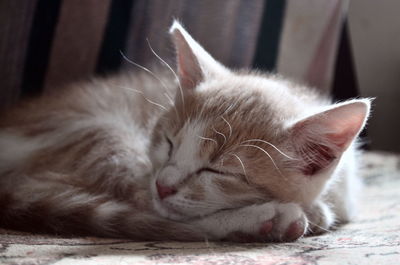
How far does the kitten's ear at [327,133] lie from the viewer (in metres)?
1.12

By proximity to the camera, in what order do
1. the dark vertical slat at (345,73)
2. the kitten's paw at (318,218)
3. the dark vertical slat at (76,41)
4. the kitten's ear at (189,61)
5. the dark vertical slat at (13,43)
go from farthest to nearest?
the dark vertical slat at (345,73) < the dark vertical slat at (76,41) < the dark vertical slat at (13,43) < the kitten's ear at (189,61) < the kitten's paw at (318,218)

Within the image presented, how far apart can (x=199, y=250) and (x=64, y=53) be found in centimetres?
114

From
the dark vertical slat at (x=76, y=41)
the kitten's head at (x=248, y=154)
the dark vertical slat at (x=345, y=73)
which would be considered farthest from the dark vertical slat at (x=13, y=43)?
the dark vertical slat at (x=345, y=73)

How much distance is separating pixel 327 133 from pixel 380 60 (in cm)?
180

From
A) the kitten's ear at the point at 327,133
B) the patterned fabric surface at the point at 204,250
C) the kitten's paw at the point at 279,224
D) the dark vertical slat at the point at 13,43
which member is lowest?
the patterned fabric surface at the point at 204,250

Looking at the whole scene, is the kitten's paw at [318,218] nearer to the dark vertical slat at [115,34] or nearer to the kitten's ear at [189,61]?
the kitten's ear at [189,61]

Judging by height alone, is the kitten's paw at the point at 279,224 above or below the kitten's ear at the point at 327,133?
below

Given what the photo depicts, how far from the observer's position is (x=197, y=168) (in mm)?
1214

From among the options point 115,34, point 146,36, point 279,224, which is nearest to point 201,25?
point 146,36

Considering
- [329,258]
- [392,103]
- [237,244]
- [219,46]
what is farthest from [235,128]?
[392,103]

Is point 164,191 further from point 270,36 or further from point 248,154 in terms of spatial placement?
point 270,36

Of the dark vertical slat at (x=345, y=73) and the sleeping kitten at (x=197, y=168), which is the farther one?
the dark vertical slat at (x=345, y=73)

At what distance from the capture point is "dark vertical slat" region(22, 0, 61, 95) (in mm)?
1872

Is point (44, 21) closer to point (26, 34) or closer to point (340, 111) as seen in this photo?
point (26, 34)
